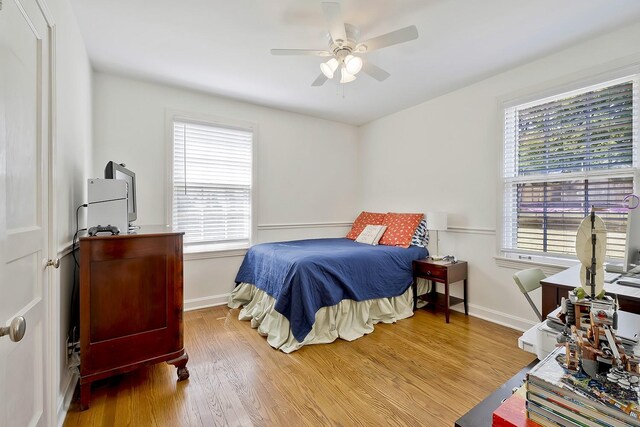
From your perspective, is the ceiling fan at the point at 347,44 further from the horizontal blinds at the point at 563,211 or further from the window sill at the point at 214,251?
the window sill at the point at 214,251

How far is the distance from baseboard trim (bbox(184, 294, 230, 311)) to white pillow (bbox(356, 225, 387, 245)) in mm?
1860

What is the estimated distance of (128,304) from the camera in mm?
1794

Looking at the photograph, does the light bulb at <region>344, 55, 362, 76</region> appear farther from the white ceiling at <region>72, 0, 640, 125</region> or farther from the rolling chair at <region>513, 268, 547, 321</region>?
the rolling chair at <region>513, 268, 547, 321</region>

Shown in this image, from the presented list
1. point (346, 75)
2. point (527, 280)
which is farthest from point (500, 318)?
point (346, 75)

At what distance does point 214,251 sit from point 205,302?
1.98 ft

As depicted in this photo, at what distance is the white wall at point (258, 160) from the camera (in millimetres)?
2955

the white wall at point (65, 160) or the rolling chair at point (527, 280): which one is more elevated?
the white wall at point (65, 160)

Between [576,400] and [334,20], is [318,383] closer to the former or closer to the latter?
[576,400]

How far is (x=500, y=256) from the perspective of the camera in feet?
9.59

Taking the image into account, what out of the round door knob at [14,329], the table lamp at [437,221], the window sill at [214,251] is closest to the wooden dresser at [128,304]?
the round door knob at [14,329]

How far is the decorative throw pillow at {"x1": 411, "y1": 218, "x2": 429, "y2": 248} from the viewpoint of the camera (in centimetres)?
344

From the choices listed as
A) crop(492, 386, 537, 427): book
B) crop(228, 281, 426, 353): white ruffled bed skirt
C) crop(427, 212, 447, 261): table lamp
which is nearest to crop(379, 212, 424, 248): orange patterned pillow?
crop(427, 212, 447, 261): table lamp

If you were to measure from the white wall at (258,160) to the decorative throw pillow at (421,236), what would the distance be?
4.40 ft

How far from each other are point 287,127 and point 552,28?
2.87 metres
